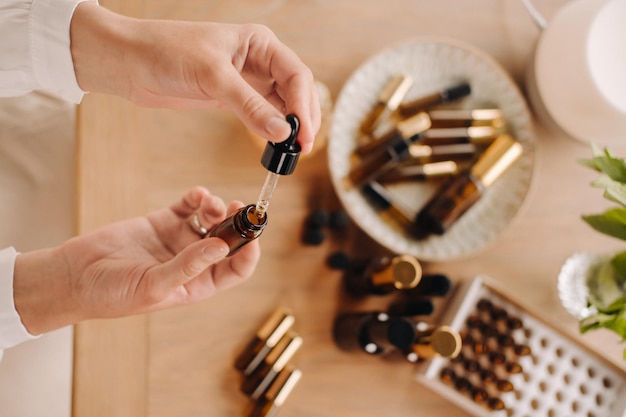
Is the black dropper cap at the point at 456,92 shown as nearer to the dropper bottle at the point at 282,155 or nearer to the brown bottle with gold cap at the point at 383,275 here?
the brown bottle with gold cap at the point at 383,275

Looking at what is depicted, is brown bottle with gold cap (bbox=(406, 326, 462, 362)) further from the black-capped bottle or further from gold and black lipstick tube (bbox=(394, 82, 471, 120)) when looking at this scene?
gold and black lipstick tube (bbox=(394, 82, 471, 120))

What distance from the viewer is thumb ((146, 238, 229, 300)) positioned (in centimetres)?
57

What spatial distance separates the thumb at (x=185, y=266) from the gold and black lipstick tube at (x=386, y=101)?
0.37 m

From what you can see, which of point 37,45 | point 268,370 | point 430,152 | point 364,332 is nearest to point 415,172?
point 430,152

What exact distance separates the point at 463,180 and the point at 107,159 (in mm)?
514

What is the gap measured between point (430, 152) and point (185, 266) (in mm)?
452

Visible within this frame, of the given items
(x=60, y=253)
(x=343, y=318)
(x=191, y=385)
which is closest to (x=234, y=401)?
(x=191, y=385)

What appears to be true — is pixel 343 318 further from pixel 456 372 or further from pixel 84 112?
pixel 84 112

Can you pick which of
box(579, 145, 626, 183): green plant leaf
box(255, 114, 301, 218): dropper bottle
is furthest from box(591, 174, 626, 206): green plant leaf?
box(255, 114, 301, 218): dropper bottle

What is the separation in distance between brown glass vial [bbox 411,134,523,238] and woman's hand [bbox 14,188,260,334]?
29 cm

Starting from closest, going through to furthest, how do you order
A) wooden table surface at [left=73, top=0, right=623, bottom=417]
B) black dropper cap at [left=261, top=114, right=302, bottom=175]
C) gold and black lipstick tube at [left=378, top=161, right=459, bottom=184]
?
black dropper cap at [left=261, top=114, right=302, bottom=175]
wooden table surface at [left=73, top=0, right=623, bottom=417]
gold and black lipstick tube at [left=378, top=161, right=459, bottom=184]

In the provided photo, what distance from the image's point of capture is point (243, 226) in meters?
0.56

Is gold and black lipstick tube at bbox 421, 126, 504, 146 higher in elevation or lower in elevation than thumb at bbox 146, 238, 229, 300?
higher

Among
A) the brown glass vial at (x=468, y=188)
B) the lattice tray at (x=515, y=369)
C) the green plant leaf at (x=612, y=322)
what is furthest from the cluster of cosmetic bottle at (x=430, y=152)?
the green plant leaf at (x=612, y=322)
